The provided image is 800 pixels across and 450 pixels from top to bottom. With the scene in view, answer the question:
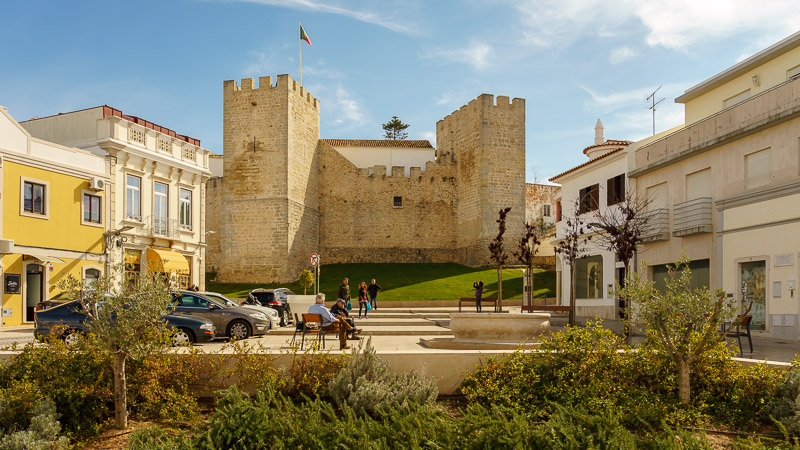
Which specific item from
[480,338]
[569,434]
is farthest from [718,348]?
[480,338]

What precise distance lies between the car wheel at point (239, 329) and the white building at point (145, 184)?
10.9m

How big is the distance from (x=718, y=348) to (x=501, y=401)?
2832 mm

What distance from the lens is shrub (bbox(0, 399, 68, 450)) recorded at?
7457 millimetres

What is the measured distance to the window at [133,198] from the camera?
89.9 feet

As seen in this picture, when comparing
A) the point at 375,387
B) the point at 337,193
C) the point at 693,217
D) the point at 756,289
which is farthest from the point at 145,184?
the point at 375,387

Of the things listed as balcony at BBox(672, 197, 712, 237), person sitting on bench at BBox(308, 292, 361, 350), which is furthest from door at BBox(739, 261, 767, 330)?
person sitting on bench at BBox(308, 292, 361, 350)

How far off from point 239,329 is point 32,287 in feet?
35.3

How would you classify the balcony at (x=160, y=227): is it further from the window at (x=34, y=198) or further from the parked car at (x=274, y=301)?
the parked car at (x=274, y=301)

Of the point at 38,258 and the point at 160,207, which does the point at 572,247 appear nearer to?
the point at 160,207

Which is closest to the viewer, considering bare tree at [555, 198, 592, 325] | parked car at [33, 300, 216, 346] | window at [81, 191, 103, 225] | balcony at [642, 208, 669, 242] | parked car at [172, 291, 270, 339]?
parked car at [33, 300, 216, 346]

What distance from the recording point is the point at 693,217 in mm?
20922

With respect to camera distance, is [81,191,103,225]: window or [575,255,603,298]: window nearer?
[81,191,103,225]: window

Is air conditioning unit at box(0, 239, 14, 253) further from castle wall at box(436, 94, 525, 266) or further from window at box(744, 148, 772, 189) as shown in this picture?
castle wall at box(436, 94, 525, 266)

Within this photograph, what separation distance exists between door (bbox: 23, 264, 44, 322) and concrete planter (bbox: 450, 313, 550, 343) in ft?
54.0
